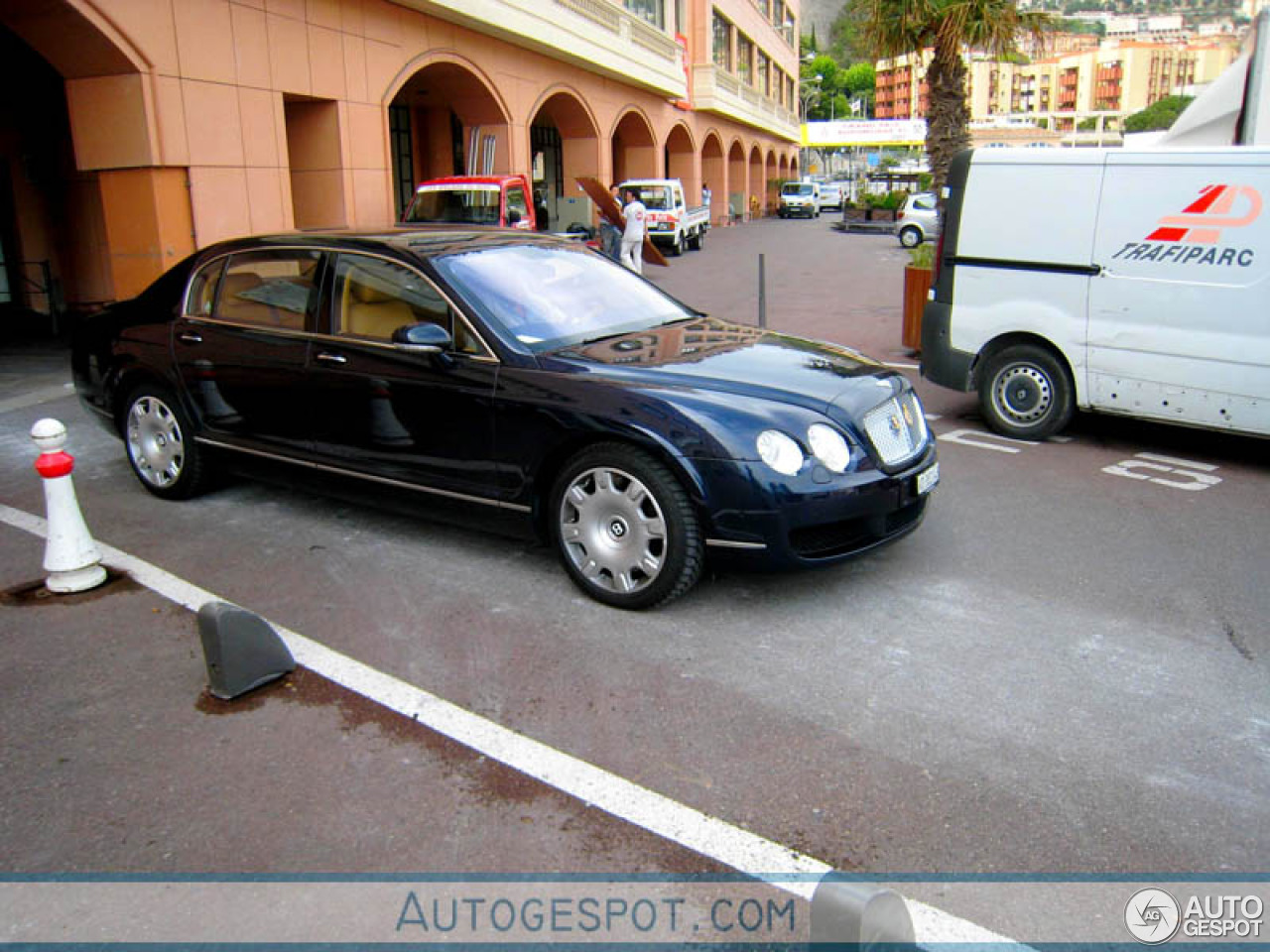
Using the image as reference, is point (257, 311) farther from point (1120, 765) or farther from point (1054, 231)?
point (1054, 231)

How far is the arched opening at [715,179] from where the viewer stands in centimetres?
4633

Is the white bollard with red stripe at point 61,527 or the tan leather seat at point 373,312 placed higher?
the tan leather seat at point 373,312

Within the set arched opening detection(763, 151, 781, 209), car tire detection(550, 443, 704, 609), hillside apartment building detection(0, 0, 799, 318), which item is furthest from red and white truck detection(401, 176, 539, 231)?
arched opening detection(763, 151, 781, 209)

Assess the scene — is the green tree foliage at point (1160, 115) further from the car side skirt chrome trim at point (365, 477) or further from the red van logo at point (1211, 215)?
the car side skirt chrome trim at point (365, 477)

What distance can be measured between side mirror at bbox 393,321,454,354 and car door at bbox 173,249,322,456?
890 mm

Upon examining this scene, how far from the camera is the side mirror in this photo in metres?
4.86

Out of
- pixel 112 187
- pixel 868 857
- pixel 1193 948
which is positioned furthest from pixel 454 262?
pixel 112 187

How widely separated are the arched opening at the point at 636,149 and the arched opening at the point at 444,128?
24.0ft

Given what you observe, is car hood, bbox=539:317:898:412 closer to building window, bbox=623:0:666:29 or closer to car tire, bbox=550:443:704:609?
car tire, bbox=550:443:704:609

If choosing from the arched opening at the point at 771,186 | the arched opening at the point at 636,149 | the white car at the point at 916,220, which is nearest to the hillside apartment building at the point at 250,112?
the arched opening at the point at 636,149

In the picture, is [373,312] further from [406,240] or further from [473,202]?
[473,202]

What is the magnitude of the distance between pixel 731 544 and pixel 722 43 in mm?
43856

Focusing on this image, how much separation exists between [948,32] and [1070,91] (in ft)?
611

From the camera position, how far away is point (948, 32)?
1420 centimetres
